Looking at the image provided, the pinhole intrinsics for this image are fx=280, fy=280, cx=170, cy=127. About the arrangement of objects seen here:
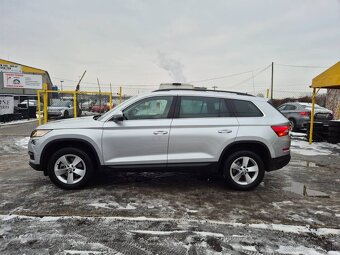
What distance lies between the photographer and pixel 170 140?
4.71 metres

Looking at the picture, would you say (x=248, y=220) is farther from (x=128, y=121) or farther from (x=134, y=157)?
(x=128, y=121)

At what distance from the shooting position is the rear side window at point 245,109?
4949 millimetres

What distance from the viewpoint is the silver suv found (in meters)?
4.69

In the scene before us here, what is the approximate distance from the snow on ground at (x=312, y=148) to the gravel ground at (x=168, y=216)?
3276 millimetres


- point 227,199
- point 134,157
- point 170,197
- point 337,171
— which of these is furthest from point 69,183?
point 337,171

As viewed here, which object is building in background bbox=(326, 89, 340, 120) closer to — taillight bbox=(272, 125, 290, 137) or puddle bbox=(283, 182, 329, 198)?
puddle bbox=(283, 182, 329, 198)

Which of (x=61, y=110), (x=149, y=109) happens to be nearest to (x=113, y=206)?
(x=149, y=109)

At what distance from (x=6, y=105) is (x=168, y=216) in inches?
721

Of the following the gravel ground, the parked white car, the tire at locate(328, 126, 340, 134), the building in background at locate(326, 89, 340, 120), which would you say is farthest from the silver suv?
the building in background at locate(326, 89, 340, 120)

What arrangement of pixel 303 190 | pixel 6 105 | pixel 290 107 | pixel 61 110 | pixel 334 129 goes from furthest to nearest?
pixel 61 110 → pixel 6 105 → pixel 290 107 → pixel 334 129 → pixel 303 190

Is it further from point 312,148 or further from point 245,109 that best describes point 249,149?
point 312,148

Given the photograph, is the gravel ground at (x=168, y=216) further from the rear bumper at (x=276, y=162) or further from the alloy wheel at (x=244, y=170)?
the rear bumper at (x=276, y=162)

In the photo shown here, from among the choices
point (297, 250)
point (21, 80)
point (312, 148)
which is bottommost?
point (297, 250)

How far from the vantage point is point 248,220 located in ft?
12.6
